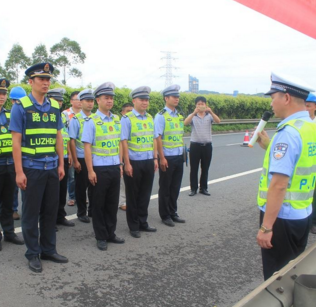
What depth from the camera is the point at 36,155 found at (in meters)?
3.76

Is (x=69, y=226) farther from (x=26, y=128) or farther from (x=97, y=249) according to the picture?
(x=26, y=128)

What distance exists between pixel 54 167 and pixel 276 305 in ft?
9.27

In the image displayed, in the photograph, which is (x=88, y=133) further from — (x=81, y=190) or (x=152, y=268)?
(x=152, y=268)

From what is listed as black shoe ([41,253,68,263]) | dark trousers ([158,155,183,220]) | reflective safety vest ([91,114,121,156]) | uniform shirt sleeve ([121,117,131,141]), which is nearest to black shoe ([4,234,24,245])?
black shoe ([41,253,68,263])

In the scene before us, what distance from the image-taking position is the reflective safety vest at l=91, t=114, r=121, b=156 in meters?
4.41

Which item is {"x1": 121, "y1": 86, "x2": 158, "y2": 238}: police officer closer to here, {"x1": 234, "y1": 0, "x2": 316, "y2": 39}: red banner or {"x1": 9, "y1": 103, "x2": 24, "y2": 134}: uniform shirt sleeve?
{"x1": 9, "y1": 103, "x2": 24, "y2": 134}: uniform shirt sleeve

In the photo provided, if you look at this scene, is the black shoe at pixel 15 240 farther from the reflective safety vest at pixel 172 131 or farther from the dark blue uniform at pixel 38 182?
the reflective safety vest at pixel 172 131

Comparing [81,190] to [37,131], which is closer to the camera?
[37,131]

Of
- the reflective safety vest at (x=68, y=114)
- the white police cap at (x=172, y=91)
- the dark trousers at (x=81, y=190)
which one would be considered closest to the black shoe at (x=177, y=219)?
the dark trousers at (x=81, y=190)

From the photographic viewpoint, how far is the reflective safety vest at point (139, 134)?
4.86 metres

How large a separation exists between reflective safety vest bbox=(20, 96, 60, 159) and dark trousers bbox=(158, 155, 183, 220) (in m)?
2.01

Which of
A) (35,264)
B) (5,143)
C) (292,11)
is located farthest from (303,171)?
(5,143)

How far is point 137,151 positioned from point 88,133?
2.66 feet

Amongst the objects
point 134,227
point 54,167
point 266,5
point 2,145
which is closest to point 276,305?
point 266,5
